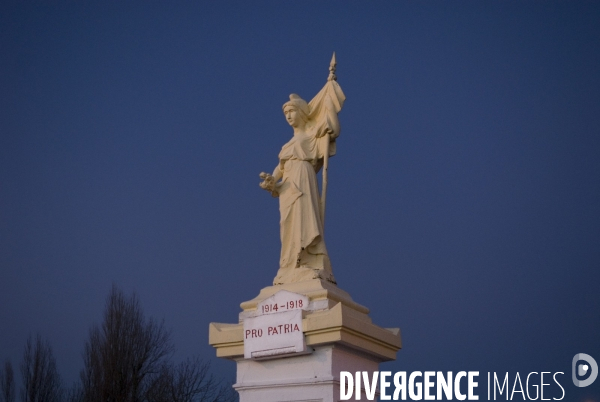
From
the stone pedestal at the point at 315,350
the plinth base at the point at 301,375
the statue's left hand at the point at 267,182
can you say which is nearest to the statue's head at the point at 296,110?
the statue's left hand at the point at 267,182

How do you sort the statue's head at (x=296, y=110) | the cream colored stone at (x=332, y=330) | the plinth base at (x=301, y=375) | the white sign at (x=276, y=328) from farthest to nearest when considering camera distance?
the statue's head at (x=296, y=110), the white sign at (x=276, y=328), the plinth base at (x=301, y=375), the cream colored stone at (x=332, y=330)

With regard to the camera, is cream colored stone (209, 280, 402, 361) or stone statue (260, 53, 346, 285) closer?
cream colored stone (209, 280, 402, 361)

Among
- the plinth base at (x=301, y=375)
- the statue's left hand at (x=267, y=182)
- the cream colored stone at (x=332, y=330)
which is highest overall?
the statue's left hand at (x=267, y=182)

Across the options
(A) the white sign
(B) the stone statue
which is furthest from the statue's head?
A: (A) the white sign

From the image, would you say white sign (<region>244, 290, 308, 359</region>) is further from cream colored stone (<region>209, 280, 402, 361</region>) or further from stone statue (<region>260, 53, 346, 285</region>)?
stone statue (<region>260, 53, 346, 285</region>)

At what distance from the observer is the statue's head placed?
12.6 m

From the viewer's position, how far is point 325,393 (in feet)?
34.0

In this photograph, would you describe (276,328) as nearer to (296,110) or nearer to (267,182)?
(267,182)

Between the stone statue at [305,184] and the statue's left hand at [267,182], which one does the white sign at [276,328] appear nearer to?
the stone statue at [305,184]

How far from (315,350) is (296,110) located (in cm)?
416

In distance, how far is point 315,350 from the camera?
10664mm

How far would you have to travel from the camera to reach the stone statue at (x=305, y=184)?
1175 centimetres

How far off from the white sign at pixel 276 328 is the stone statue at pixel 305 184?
1.72 feet

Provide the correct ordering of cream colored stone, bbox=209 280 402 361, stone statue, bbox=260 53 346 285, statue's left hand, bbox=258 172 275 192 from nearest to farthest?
cream colored stone, bbox=209 280 402 361 < stone statue, bbox=260 53 346 285 < statue's left hand, bbox=258 172 275 192
